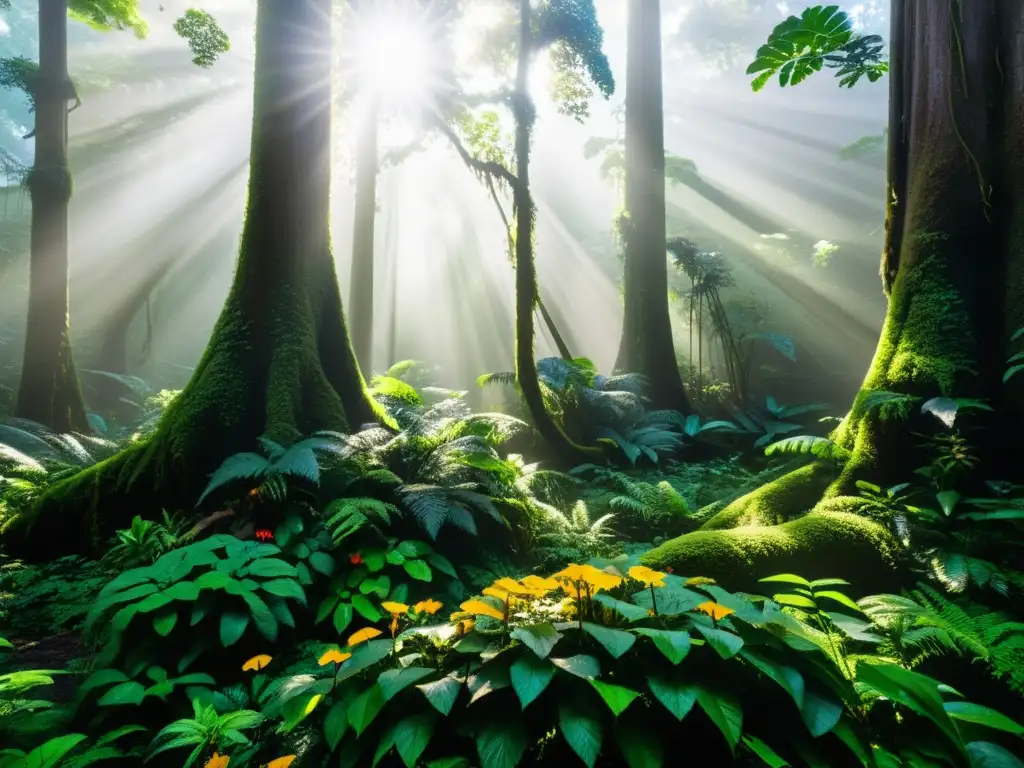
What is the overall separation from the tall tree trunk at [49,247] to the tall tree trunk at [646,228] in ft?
30.1

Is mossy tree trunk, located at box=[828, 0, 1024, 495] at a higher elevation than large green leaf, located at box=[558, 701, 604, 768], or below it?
higher

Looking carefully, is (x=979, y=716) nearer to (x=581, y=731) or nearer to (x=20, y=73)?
(x=581, y=731)

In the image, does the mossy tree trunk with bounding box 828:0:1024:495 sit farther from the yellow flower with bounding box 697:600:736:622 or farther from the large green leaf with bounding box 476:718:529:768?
the large green leaf with bounding box 476:718:529:768

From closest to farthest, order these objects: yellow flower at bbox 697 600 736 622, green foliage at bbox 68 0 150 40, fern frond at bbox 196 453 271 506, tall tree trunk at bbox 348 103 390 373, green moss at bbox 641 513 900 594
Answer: yellow flower at bbox 697 600 736 622
green moss at bbox 641 513 900 594
fern frond at bbox 196 453 271 506
green foliage at bbox 68 0 150 40
tall tree trunk at bbox 348 103 390 373

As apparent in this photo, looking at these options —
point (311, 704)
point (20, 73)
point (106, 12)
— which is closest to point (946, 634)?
point (311, 704)

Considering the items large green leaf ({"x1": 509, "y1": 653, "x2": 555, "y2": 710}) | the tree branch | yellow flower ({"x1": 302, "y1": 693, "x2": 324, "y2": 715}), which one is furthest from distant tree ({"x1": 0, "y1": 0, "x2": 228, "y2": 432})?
large green leaf ({"x1": 509, "y1": 653, "x2": 555, "y2": 710})

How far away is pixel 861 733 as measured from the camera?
1666 millimetres

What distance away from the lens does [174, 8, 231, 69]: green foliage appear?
20.7ft

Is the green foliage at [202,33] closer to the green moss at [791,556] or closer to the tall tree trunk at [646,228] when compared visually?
the tall tree trunk at [646,228]

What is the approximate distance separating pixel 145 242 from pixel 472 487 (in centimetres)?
2452

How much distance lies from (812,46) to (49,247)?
1020 centimetres

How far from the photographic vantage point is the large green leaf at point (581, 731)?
55.6 inches

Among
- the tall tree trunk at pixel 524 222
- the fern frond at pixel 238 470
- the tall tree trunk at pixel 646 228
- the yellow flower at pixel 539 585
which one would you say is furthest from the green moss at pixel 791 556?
the tall tree trunk at pixel 646 228

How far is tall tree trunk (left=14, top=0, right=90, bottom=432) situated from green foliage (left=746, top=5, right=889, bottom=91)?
978 cm
